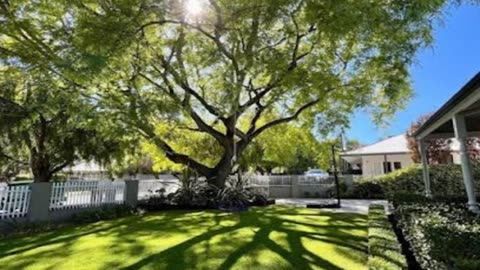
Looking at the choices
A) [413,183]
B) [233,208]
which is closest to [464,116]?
[233,208]

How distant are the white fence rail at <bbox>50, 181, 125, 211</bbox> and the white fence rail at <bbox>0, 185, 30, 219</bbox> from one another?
0.87 metres

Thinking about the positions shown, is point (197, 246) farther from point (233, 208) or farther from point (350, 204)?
point (350, 204)

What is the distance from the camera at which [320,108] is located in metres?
15.4

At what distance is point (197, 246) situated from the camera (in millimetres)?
7074

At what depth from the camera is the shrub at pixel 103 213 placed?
36.6 ft

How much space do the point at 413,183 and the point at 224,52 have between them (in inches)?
518

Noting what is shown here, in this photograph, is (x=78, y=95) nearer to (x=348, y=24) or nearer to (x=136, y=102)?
(x=136, y=102)

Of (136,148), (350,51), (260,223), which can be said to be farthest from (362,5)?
(136,148)

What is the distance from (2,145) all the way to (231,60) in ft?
32.7

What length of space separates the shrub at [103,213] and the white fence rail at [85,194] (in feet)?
1.54

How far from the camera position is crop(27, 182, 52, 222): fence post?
33.4 ft

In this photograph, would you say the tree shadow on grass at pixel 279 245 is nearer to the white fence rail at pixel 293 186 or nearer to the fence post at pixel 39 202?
the fence post at pixel 39 202

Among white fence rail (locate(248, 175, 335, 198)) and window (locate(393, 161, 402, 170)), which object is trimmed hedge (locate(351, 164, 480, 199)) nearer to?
white fence rail (locate(248, 175, 335, 198))

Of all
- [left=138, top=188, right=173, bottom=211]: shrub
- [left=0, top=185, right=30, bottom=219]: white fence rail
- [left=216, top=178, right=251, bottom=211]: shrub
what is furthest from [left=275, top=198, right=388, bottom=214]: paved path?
[left=0, top=185, right=30, bottom=219]: white fence rail
